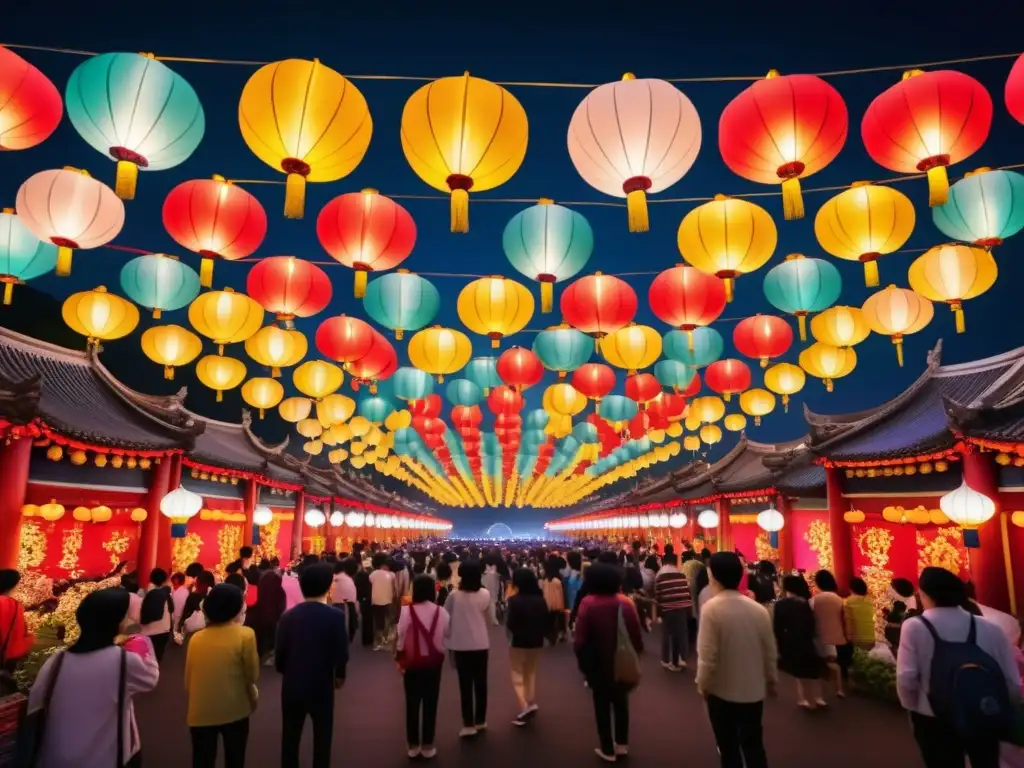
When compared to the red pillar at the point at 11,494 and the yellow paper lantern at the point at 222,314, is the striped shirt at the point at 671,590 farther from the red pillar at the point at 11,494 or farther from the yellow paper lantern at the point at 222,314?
the red pillar at the point at 11,494

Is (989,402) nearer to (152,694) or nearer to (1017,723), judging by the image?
(1017,723)

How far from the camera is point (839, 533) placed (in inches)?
564

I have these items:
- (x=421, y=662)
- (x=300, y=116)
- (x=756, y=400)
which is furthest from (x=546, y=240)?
(x=756, y=400)

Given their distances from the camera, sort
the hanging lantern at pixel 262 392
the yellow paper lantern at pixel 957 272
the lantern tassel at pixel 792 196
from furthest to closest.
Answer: the hanging lantern at pixel 262 392 → the yellow paper lantern at pixel 957 272 → the lantern tassel at pixel 792 196

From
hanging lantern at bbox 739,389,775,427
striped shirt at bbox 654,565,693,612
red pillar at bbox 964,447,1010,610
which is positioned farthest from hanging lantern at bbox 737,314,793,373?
hanging lantern at bbox 739,389,775,427

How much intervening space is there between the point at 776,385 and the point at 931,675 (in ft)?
29.8

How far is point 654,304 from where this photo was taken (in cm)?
848

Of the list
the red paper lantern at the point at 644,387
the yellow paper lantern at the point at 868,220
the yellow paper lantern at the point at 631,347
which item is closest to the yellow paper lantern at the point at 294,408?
the red paper lantern at the point at 644,387

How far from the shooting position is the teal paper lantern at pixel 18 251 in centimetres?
718

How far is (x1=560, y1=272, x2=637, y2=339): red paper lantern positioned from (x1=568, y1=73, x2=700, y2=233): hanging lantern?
2.83m

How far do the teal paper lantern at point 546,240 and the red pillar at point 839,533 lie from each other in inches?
411

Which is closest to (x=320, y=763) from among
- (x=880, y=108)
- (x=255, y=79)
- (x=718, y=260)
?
(x=255, y=79)

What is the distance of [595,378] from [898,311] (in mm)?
5322

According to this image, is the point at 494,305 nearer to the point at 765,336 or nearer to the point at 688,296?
the point at 688,296
